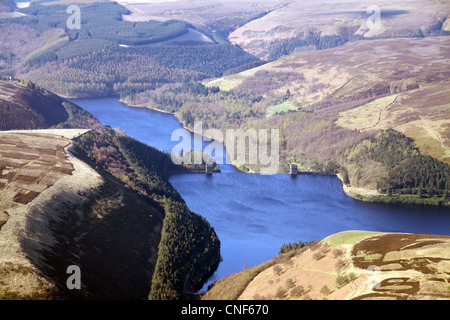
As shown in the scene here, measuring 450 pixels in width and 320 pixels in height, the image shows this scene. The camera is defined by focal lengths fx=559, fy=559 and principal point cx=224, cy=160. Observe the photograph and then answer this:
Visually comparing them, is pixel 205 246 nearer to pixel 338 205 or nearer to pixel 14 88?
pixel 338 205

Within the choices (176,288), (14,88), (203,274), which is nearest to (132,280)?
(176,288)

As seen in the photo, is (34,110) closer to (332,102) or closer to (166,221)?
(166,221)

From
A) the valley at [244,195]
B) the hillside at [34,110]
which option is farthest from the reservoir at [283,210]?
the hillside at [34,110]

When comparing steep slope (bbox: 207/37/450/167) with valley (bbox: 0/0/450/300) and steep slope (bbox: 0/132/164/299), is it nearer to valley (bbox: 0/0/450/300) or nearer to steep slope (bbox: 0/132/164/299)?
valley (bbox: 0/0/450/300)


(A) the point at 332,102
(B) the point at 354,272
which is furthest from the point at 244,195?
(A) the point at 332,102

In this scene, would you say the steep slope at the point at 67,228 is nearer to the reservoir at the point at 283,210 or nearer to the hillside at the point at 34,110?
the reservoir at the point at 283,210
